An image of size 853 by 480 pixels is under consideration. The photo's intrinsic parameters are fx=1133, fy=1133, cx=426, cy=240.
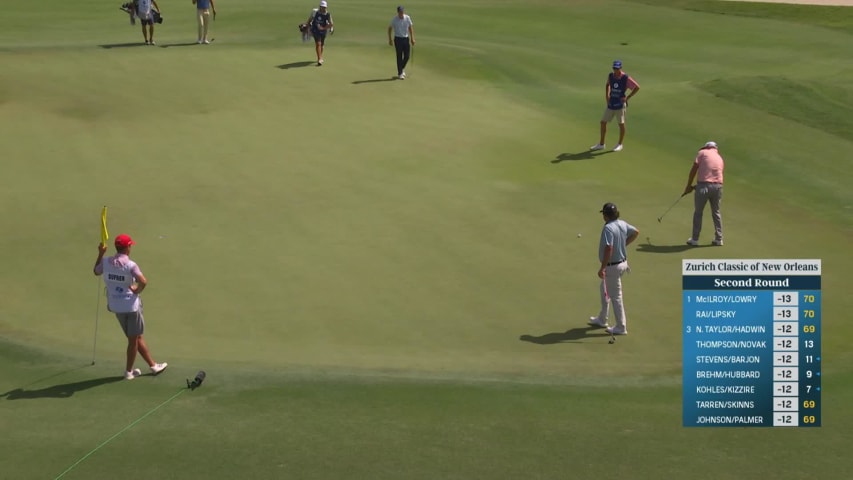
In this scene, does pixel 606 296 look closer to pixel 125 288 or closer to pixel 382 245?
pixel 382 245

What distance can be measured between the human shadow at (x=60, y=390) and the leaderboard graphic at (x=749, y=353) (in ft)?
24.6

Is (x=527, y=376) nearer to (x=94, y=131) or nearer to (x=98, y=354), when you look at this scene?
(x=98, y=354)

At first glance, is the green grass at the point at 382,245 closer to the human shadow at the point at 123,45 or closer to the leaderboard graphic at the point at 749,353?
the leaderboard graphic at the point at 749,353

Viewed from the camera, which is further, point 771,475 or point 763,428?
point 763,428

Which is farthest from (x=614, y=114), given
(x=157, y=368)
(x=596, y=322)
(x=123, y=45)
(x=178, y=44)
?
(x=123, y=45)

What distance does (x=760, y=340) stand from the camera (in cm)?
1378

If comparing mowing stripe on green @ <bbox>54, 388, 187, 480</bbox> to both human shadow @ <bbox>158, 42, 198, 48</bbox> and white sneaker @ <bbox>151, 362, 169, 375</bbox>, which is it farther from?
human shadow @ <bbox>158, 42, 198, 48</bbox>

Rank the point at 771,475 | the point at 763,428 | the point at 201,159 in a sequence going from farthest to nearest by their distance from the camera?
the point at 201,159, the point at 763,428, the point at 771,475

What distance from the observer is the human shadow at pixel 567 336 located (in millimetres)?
16391

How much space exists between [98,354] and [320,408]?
4000 millimetres

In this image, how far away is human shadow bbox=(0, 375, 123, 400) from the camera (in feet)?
47.4

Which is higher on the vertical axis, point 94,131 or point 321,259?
point 94,131

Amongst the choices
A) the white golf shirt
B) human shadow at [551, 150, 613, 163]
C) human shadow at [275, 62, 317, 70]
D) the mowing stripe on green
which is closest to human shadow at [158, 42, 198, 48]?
human shadow at [275, 62, 317, 70]

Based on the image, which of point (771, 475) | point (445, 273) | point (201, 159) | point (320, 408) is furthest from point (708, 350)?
point (201, 159)
